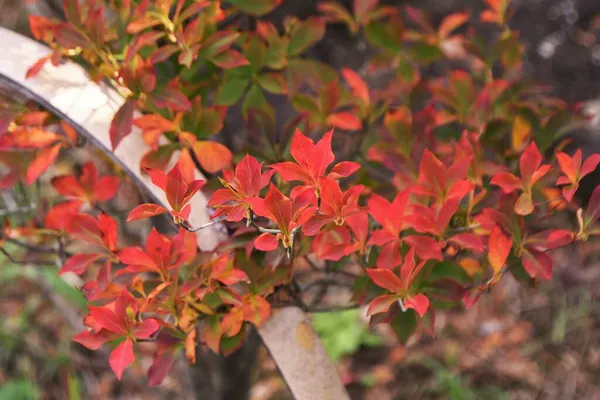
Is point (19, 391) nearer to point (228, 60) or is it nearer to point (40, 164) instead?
point (40, 164)

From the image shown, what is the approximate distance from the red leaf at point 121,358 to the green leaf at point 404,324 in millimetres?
351

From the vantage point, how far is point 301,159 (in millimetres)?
637

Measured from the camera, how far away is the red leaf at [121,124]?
2.58ft

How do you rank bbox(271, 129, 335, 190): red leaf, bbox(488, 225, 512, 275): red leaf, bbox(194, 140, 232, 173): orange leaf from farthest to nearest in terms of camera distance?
bbox(194, 140, 232, 173): orange leaf → bbox(488, 225, 512, 275): red leaf → bbox(271, 129, 335, 190): red leaf

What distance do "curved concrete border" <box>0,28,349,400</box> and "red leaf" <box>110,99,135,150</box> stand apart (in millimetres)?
77

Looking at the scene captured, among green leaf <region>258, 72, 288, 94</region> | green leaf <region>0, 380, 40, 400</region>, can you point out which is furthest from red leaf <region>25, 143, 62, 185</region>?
green leaf <region>0, 380, 40, 400</region>

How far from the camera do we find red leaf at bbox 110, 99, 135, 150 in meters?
0.79

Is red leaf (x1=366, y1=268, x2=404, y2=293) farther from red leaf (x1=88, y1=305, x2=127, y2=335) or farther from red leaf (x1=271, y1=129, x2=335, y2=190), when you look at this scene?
red leaf (x1=88, y1=305, x2=127, y2=335)

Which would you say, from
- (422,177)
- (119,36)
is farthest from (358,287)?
(119,36)

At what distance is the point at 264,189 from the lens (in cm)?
86

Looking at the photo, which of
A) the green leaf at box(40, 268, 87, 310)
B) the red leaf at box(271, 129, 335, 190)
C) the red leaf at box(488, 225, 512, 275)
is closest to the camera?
the red leaf at box(271, 129, 335, 190)

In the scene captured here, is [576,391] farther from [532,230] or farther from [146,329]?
[146,329]

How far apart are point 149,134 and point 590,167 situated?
0.56m

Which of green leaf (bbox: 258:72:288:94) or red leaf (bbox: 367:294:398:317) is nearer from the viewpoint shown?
red leaf (bbox: 367:294:398:317)
